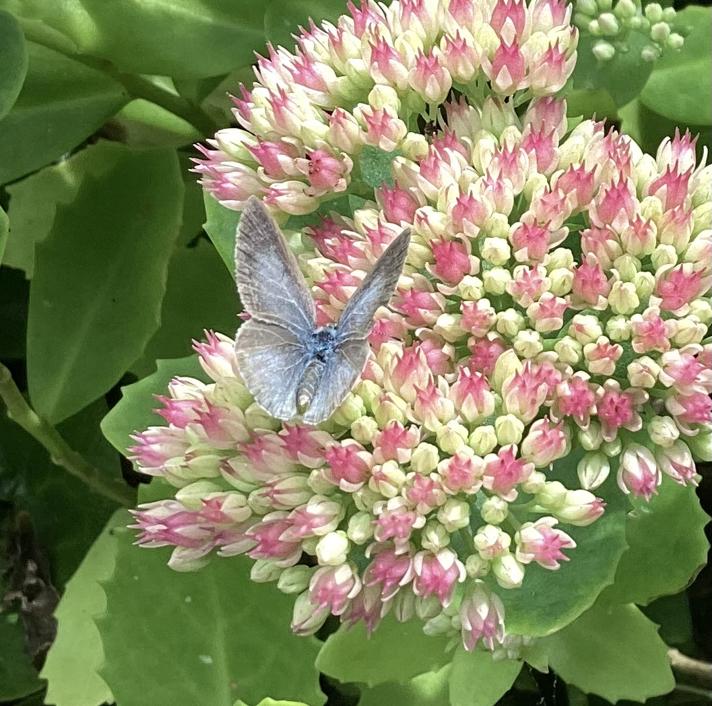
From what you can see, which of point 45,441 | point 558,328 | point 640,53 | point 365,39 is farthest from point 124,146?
point 558,328

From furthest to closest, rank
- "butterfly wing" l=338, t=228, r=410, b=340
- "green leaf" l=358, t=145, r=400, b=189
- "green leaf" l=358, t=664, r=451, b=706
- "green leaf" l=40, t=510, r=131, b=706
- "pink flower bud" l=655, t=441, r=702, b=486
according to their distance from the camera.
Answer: "green leaf" l=40, t=510, r=131, b=706 < "green leaf" l=358, t=664, r=451, b=706 < "green leaf" l=358, t=145, r=400, b=189 < "pink flower bud" l=655, t=441, r=702, b=486 < "butterfly wing" l=338, t=228, r=410, b=340

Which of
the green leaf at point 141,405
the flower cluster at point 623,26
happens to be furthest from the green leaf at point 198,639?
the flower cluster at point 623,26

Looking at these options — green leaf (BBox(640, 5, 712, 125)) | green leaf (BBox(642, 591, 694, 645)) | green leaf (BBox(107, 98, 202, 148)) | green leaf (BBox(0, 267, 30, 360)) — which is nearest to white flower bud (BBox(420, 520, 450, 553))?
green leaf (BBox(642, 591, 694, 645))

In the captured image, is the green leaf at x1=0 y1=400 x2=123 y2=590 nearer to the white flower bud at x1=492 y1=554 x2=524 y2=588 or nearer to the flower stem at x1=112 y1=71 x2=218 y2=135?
the flower stem at x1=112 y1=71 x2=218 y2=135

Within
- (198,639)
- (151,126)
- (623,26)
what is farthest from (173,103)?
(198,639)

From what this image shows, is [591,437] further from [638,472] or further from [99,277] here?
[99,277]

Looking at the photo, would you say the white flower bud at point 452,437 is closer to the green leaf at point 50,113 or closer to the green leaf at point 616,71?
the green leaf at point 616,71

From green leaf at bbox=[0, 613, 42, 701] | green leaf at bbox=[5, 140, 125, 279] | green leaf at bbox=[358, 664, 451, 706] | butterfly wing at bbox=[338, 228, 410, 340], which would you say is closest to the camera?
butterfly wing at bbox=[338, 228, 410, 340]
